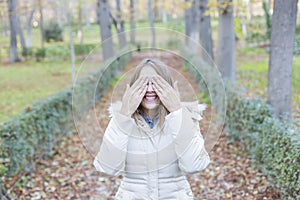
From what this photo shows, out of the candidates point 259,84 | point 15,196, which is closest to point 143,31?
point 15,196

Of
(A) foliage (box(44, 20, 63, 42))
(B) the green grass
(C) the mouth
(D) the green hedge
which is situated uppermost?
(C) the mouth

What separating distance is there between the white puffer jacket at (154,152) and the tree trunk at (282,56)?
3.95 meters

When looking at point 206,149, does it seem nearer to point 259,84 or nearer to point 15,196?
point 15,196

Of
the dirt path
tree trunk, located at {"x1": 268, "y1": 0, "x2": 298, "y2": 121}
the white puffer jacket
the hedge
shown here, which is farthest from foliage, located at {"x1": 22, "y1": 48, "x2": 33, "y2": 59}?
the white puffer jacket

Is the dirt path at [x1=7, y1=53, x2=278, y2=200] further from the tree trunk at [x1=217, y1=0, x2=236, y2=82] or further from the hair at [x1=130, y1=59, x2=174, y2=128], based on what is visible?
the tree trunk at [x1=217, y1=0, x2=236, y2=82]

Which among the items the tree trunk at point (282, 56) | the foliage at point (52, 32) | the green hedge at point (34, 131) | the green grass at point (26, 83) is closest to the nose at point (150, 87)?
the green hedge at point (34, 131)

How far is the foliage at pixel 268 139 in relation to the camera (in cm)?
409

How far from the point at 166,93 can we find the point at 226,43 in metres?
9.07

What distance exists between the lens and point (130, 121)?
2146mm

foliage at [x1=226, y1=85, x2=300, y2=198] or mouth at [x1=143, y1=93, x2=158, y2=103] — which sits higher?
mouth at [x1=143, y1=93, x2=158, y2=103]

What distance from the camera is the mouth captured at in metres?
2.16

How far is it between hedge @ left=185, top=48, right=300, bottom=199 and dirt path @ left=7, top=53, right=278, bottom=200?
25 cm

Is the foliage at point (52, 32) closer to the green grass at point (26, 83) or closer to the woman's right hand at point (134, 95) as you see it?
the green grass at point (26, 83)

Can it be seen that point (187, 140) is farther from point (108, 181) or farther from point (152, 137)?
point (108, 181)
